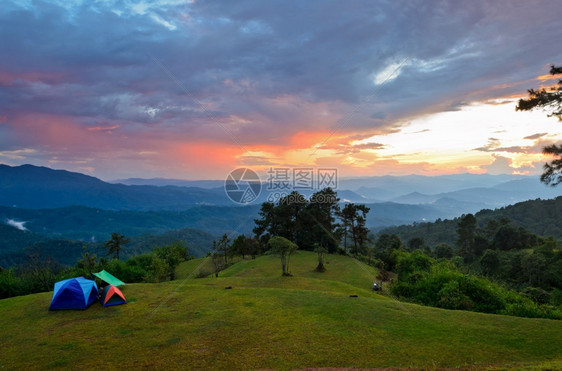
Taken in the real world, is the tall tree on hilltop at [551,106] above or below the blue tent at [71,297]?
above

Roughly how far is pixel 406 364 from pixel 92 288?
54.4ft

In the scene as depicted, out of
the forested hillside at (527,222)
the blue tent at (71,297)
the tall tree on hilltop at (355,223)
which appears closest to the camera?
Result: the blue tent at (71,297)

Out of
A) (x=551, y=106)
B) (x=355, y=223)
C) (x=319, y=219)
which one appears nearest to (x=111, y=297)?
(x=551, y=106)

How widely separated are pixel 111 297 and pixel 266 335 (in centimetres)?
1009

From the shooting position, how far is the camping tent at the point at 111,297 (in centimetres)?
1539

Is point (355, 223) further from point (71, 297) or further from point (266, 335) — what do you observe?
point (71, 297)

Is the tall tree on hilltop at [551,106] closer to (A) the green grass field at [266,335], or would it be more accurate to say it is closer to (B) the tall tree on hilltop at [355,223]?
(A) the green grass field at [266,335]

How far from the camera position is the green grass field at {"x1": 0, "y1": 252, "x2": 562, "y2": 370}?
941cm

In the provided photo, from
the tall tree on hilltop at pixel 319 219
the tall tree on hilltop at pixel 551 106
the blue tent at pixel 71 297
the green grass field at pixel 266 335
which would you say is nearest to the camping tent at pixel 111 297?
the green grass field at pixel 266 335

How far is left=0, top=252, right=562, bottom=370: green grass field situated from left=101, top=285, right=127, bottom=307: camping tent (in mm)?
543

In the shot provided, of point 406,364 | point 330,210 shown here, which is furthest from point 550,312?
point 330,210

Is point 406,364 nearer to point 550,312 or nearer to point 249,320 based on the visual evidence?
point 249,320

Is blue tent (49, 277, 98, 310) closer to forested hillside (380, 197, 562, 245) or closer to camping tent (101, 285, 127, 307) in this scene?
camping tent (101, 285, 127, 307)

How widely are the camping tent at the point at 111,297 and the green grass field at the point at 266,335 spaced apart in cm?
54
